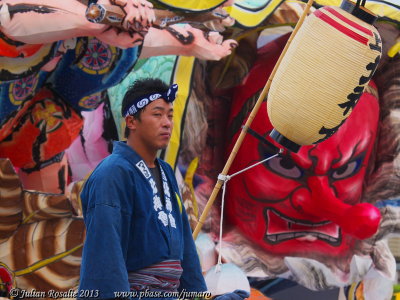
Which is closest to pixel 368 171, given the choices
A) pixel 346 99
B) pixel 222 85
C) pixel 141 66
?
pixel 222 85

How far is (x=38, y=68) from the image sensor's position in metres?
3.40

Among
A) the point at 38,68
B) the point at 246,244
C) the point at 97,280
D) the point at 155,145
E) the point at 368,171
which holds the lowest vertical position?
the point at 246,244

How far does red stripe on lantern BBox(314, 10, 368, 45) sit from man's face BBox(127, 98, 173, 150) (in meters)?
0.73

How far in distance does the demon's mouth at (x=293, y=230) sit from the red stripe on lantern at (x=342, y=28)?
2.21 m

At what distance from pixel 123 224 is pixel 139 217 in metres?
0.06

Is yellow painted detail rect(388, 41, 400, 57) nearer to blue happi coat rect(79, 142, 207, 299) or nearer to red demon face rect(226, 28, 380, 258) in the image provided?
red demon face rect(226, 28, 380, 258)

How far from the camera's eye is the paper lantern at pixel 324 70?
2.56 m

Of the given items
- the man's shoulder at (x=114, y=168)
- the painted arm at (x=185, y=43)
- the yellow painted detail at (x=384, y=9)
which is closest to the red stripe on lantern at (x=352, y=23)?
the man's shoulder at (x=114, y=168)

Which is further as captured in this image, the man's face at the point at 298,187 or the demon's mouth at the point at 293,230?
the demon's mouth at the point at 293,230

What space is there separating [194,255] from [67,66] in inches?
64.9

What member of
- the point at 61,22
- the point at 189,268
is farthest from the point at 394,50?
the point at 189,268

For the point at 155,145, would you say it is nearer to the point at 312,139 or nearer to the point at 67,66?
the point at 312,139

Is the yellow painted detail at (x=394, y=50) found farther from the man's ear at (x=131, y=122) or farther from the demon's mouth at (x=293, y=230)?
the man's ear at (x=131, y=122)

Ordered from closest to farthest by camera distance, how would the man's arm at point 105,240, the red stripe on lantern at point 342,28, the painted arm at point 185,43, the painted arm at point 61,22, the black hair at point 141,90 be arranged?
the man's arm at point 105,240
the black hair at point 141,90
the red stripe on lantern at point 342,28
the painted arm at point 61,22
the painted arm at point 185,43
